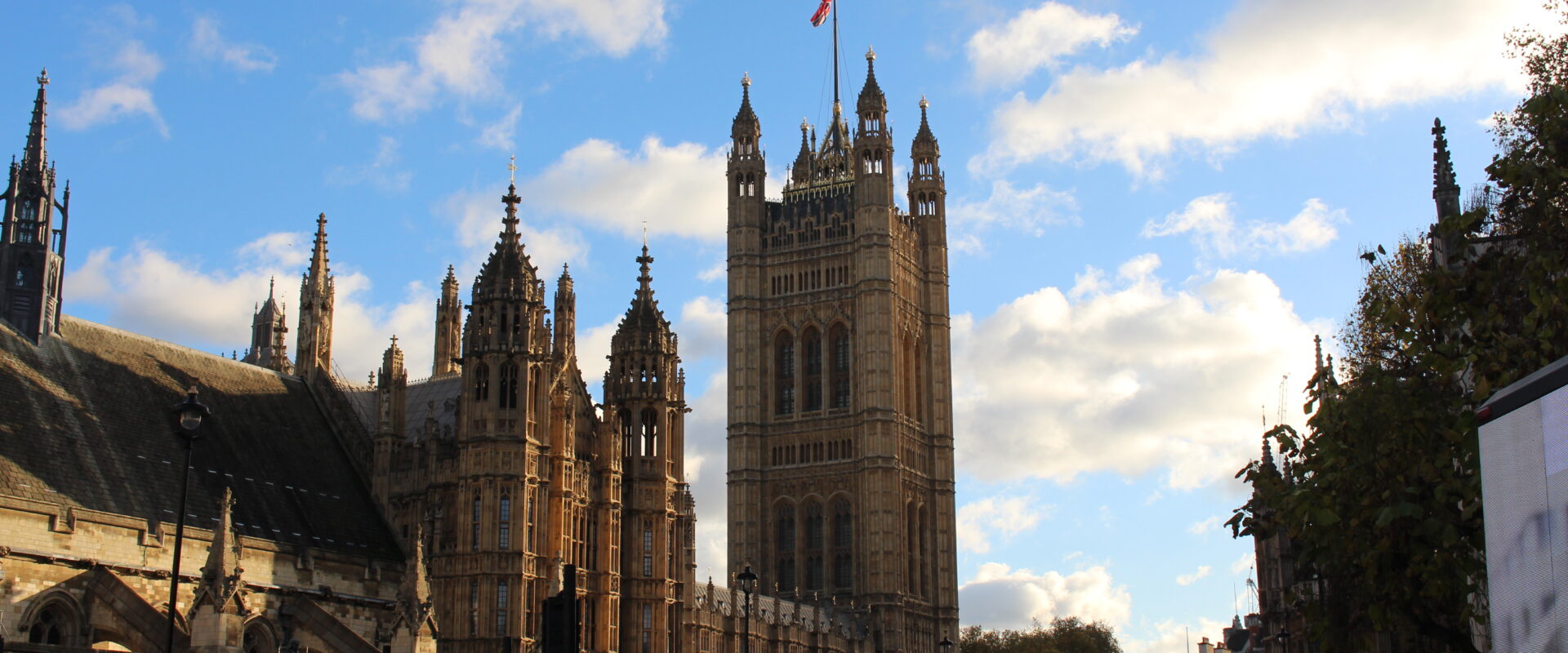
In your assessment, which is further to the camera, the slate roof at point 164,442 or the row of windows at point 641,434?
the row of windows at point 641,434

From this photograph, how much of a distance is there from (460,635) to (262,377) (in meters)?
10.1

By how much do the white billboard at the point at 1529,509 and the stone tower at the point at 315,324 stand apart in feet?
134

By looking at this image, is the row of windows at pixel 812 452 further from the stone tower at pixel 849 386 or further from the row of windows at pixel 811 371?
the row of windows at pixel 811 371

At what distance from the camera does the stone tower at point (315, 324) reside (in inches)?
1921

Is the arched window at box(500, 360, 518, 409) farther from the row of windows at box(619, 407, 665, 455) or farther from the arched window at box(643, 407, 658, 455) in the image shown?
the arched window at box(643, 407, 658, 455)

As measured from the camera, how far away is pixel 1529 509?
1105cm

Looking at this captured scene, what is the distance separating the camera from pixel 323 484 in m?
43.6

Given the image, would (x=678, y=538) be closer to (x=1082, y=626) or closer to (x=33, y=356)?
(x=33, y=356)

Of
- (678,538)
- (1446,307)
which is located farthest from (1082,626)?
(1446,307)

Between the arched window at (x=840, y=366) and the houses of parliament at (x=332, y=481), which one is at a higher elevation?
the arched window at (x=840, y=366)

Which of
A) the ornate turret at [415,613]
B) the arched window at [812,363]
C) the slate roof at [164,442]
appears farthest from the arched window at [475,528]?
the arched window at [812,363]

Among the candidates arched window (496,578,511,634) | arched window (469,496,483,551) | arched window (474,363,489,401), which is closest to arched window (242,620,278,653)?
arched window (496,578,511,634)

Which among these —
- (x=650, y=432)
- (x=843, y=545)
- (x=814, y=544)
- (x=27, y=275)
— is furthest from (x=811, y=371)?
(x=27, y=275)

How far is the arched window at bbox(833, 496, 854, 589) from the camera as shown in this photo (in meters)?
116
